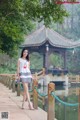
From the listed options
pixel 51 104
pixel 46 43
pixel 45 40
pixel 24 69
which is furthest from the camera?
pixel 46 43

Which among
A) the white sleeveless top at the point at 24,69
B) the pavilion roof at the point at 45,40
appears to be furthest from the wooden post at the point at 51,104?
the pavilion roof at the point at 45,40

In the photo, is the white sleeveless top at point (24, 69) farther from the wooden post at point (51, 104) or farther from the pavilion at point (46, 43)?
the pavilion at point (46, 43)

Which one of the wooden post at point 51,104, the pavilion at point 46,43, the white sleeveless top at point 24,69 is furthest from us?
the pavilion at point 46,43

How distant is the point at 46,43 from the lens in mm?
34000

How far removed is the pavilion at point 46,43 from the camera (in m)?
34.0

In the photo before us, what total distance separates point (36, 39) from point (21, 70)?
84.3 ft

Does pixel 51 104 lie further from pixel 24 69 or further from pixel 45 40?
pixel 45 40

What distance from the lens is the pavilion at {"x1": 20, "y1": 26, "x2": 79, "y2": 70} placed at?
34.0 metres

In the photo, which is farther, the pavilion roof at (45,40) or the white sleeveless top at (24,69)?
the pavilion roof at (45,40)

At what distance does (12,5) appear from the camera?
12.3 meters

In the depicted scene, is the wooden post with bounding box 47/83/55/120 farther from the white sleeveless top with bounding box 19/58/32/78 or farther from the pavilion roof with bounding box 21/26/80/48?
the pavilion roof with bounding box 21/26/80/48


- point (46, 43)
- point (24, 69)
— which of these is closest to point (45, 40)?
point (46, 43)

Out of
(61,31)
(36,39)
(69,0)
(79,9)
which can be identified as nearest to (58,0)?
(69,0)

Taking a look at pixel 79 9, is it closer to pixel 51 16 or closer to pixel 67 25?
pixel 67 25
